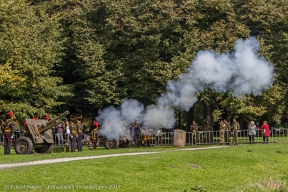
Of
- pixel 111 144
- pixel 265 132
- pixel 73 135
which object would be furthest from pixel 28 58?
pixel 265 132

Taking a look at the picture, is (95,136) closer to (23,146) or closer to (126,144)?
(126,144)

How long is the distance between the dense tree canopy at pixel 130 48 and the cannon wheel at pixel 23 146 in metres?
10.7

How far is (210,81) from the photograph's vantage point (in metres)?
44.4

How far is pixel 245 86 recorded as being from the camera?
4481cm

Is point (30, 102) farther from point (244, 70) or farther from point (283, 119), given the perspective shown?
point (283, 119)

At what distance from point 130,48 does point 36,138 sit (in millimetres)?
20213

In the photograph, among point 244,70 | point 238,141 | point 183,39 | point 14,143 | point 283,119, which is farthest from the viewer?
point 283,119

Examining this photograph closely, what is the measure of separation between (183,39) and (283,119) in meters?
19.6

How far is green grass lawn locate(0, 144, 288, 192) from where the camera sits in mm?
22578

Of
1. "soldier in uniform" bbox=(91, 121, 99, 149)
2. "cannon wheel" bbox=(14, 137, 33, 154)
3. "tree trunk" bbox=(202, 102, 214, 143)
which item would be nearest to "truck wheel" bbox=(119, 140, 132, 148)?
"soldier in uniform" bbox=(91, 121, 99, 149)

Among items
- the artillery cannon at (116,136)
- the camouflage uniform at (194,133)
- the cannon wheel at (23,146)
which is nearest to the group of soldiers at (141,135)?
the artillery cannon at (116,136)

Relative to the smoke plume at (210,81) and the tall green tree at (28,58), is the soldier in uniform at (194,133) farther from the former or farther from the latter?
the tall green tree at (28,58)

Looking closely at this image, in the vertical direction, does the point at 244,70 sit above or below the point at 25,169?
above

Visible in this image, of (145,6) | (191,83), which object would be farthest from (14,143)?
(145,6)
